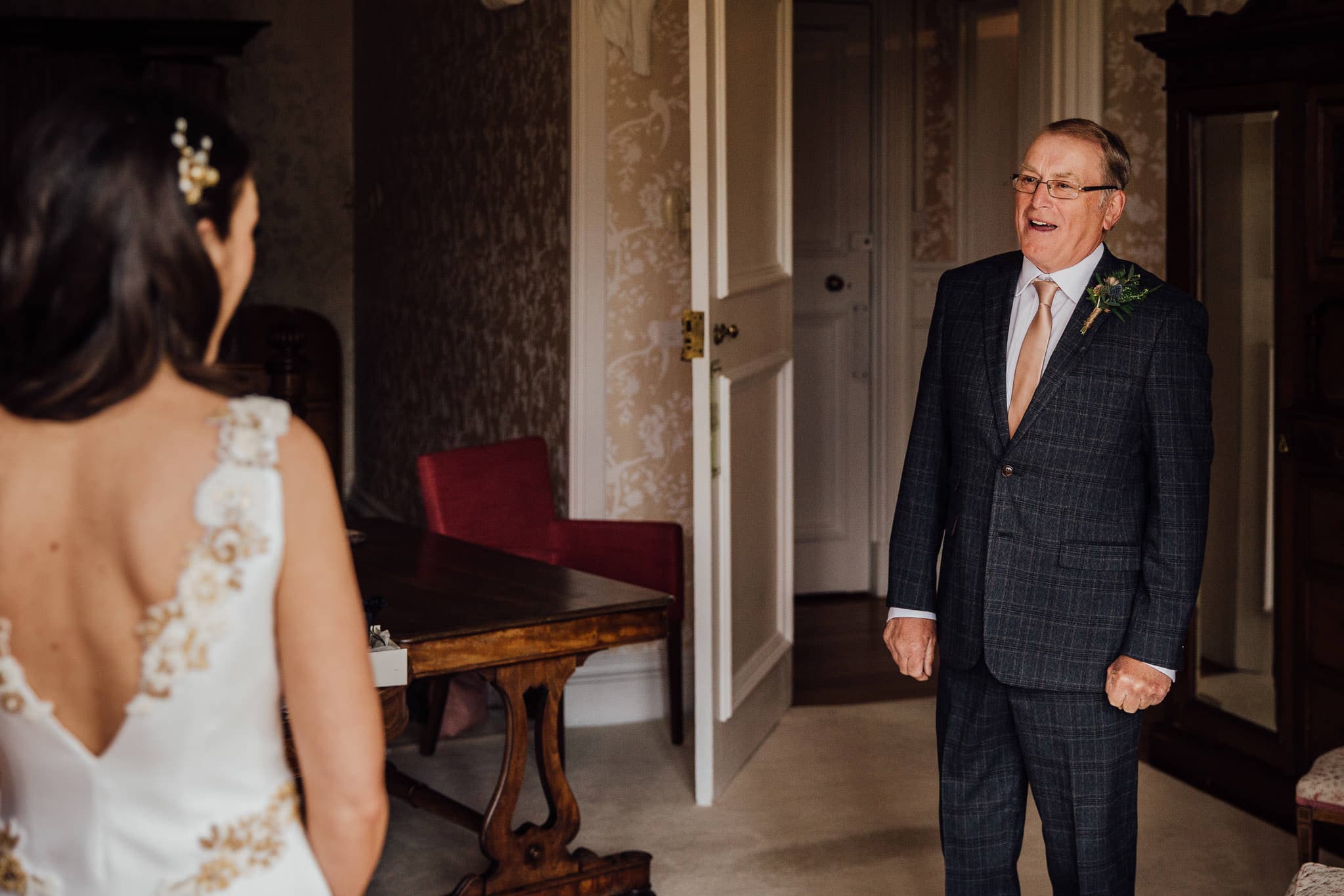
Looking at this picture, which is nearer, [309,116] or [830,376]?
[830,376]

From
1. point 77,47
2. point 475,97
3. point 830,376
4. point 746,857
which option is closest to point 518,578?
point 746,857

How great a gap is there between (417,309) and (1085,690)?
4.71 metres

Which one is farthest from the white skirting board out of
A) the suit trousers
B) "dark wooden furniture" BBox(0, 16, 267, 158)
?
"dark wooden furniture" BBox(0, 16, 267, 158)

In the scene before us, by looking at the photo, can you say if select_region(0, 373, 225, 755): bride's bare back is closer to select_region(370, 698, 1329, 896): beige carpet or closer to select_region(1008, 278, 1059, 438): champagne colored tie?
select_region(1008, 278, 1059, 438): champagne colored tie

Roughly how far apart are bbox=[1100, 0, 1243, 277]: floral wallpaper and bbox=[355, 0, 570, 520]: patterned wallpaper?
163cm

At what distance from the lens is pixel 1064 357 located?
2264mm

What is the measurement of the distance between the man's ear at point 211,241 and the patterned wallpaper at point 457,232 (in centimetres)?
336

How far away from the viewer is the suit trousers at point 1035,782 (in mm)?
2285

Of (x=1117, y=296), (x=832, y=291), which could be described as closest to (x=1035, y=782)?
(x=1117, y=296)

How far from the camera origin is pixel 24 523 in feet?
3.92

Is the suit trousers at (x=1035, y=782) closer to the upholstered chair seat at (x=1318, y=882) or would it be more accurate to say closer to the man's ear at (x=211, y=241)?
the upholstered chair seat at (x=1318, y=882)

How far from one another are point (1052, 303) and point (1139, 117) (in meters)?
2.11

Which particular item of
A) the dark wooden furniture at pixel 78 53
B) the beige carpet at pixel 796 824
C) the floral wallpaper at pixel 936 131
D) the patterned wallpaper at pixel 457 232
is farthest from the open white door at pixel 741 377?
the dark wooden furniture at pixel 78 53

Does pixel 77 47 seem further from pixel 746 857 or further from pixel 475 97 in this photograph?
pixel 746 857
